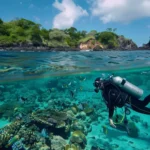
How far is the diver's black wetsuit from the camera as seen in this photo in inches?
305

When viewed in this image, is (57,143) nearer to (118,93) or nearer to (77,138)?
(77,138)

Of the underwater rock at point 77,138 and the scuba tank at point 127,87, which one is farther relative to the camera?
the underwater rock at point 77,138

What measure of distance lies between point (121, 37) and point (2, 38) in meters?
66.9

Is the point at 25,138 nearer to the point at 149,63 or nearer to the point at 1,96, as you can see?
the point at 1,96

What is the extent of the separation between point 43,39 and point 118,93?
6282 centimetres

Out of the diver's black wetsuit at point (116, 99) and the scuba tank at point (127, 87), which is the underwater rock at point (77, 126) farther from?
the scuba tank at point (127, 87)

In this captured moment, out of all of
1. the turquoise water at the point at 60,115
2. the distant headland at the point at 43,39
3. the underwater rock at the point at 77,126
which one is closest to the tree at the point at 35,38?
the distant headland at the point at 43,39

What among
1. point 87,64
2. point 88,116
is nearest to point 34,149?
point 88,116

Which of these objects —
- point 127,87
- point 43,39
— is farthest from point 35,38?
point 127,87

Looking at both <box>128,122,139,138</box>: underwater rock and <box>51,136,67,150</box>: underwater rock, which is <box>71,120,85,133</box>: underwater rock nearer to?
<box>51,136,67,150</box>: underwater rock

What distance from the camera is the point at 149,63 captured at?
912 inches

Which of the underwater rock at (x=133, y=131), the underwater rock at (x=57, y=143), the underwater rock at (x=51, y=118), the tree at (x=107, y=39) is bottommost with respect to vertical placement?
the underwater rock at (x=133, y=131)

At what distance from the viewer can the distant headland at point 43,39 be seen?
5438 cm

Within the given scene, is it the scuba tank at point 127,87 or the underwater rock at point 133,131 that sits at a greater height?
the scuba tank at point 127,87
